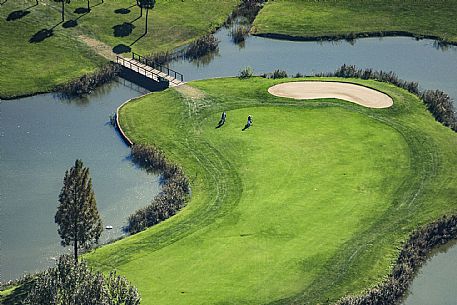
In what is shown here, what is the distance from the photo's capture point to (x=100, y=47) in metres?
115

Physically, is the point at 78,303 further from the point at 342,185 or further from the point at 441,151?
the point at 441,151

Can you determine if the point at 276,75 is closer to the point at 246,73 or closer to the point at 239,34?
the point at 246,73

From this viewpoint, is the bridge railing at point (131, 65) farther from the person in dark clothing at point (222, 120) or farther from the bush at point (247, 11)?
the bush at point (247, 11)

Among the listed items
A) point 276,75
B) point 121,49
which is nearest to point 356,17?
point 276,75

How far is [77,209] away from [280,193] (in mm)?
22153

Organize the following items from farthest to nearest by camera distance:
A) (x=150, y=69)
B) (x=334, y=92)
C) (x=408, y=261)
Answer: (x=150, y=69), (x=334, y=92), (x=408, y=261)

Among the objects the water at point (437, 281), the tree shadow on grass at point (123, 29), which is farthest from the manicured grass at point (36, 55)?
the water at point (437, 281)

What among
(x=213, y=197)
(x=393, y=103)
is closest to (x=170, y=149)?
(x=213, y=197)

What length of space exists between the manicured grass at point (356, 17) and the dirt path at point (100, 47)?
20822mm

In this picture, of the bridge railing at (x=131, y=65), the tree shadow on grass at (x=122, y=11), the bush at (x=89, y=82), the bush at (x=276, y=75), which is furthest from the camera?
the tree shadow on grass at (x=122, y=11)

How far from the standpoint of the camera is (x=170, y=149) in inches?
3625

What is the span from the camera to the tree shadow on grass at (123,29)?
118575 millimetres

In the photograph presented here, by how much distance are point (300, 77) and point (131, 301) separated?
176 feet

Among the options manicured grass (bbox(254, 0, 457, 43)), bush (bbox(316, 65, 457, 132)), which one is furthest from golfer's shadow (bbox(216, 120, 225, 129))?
manicured grass (bbox(254, 0, 457, 43))
